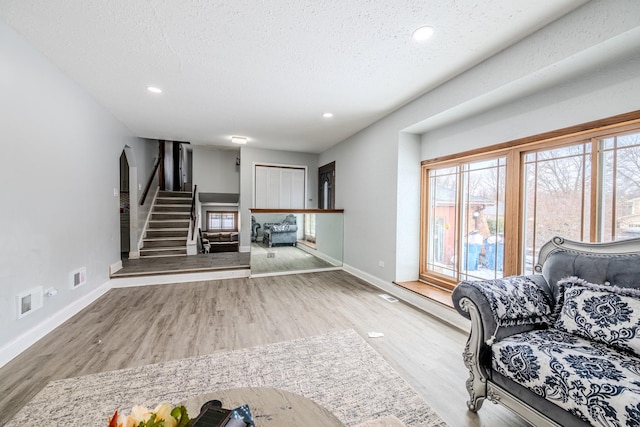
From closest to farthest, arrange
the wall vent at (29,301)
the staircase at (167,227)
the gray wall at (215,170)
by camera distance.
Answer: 1. the wall vent at (29,301)
2. the staircase at (167,227)
3. the gray wall at (215,170)

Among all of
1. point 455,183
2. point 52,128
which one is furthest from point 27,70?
point 455,183

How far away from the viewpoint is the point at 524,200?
2523 mm

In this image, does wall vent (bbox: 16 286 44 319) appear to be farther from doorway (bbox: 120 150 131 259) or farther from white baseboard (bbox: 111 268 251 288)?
doorway (bbox: 120 150 131 259)

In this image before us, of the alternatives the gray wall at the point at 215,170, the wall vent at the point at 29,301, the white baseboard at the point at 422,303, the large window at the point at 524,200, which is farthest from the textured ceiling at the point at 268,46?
the gray wall at the point at 215,170

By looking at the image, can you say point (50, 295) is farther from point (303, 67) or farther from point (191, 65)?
point (303, 67)

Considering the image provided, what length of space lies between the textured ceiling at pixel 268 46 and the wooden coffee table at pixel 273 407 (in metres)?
2.27

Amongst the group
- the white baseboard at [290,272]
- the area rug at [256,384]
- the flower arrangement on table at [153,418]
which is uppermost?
the flower arrangement on table at [153,418]

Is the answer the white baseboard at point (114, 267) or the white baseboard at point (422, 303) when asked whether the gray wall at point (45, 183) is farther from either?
the white baseboard at point (422, 303)

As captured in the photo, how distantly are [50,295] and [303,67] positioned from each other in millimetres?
3336

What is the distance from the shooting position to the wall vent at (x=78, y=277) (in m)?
2.87

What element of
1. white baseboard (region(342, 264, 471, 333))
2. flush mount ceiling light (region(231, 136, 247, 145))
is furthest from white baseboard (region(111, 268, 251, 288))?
flush mount ceiling light (region(231, 136, 247, 145))

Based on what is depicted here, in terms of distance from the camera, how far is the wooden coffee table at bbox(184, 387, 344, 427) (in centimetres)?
93

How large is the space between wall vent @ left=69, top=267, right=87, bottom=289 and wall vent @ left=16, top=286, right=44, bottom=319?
56cm

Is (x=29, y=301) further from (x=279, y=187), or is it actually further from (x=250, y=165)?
(x=279, y=187)
